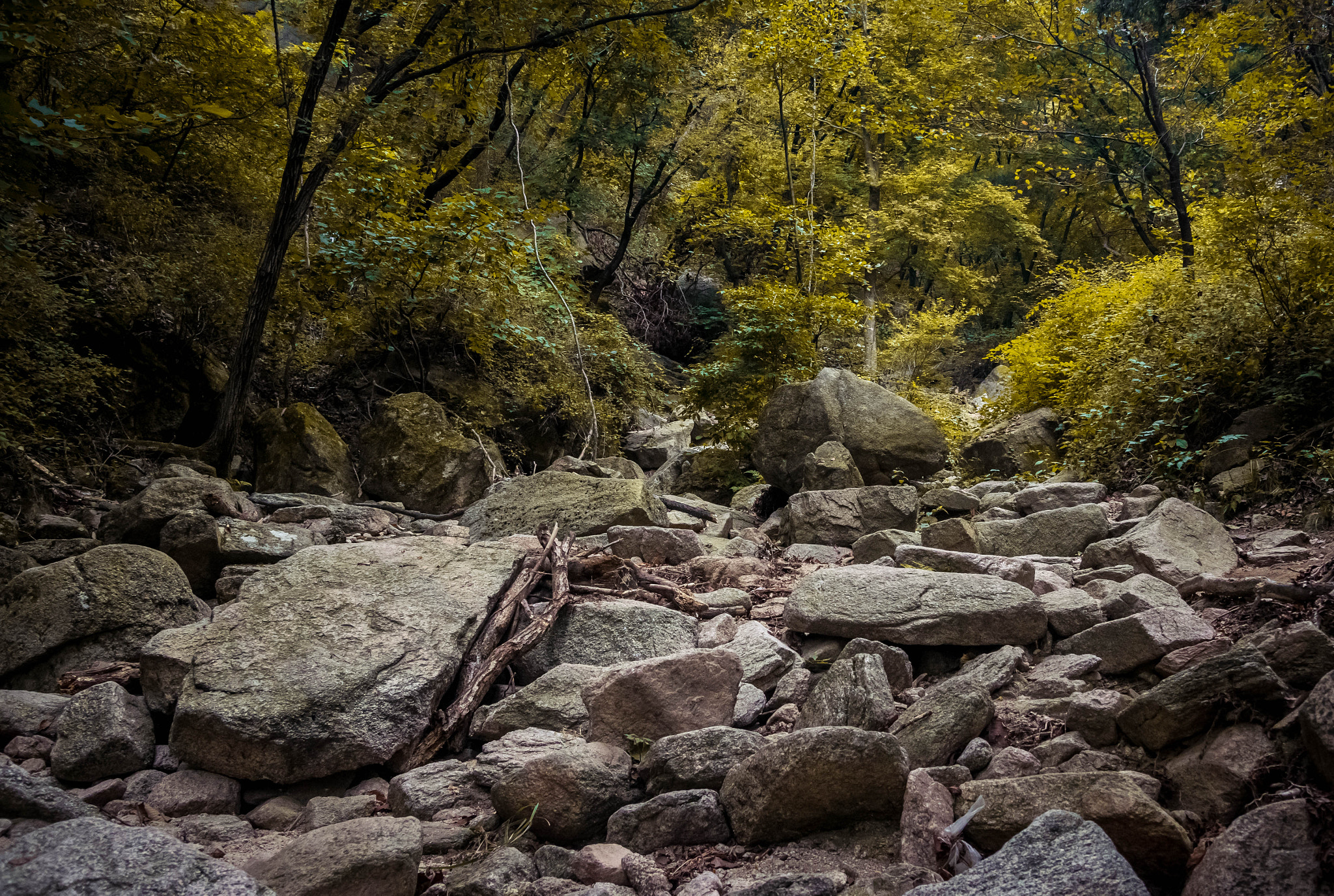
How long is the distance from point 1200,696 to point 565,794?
2054 mm

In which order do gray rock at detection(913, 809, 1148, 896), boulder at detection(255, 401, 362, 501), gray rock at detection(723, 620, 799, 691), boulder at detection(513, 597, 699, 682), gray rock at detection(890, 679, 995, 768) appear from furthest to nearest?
boulder at detection(255, 401, 362, 501) → boulder at detection(513, 597, 699, 682) → gray rock at detection(723, 620, 799, 691) → gray rock at detection(890, 679, 995, 768) → gray rock at detection(913, 809, 1148, 896)

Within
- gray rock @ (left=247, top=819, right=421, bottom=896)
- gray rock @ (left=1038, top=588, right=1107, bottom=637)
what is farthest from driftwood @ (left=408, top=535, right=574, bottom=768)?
gray rock @ (left=1038, top=588, right=1107, bottom=637)

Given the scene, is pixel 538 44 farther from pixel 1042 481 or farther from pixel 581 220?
pixel 581 220

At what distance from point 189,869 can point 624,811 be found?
49.3 inches

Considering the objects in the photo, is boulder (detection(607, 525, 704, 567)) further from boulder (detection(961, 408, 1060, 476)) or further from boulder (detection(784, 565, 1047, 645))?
boulder (detection(961, 408, 1060, 476))

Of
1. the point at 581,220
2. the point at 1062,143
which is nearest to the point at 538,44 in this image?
the point at 581,220

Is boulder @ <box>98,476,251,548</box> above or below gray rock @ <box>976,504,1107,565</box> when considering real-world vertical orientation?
below

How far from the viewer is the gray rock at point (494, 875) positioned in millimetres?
2209

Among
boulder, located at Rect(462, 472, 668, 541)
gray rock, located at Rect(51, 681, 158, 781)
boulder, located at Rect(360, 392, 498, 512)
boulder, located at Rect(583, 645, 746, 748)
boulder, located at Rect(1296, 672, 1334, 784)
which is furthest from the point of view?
boulder, located at Rect(360, 392, 498, 512)

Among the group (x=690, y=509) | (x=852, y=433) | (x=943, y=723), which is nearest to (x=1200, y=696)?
(x=943, y=723)

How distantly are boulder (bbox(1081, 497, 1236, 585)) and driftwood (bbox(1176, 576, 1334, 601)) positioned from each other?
0.77ft

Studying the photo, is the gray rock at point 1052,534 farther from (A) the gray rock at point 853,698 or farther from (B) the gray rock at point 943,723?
(B) the gray rock at point 943,723

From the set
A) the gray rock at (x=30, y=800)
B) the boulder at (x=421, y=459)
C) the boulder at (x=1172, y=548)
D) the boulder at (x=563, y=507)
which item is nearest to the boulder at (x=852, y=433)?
the boulder at (x=563, y=507)

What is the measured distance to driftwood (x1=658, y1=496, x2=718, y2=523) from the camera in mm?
8844
